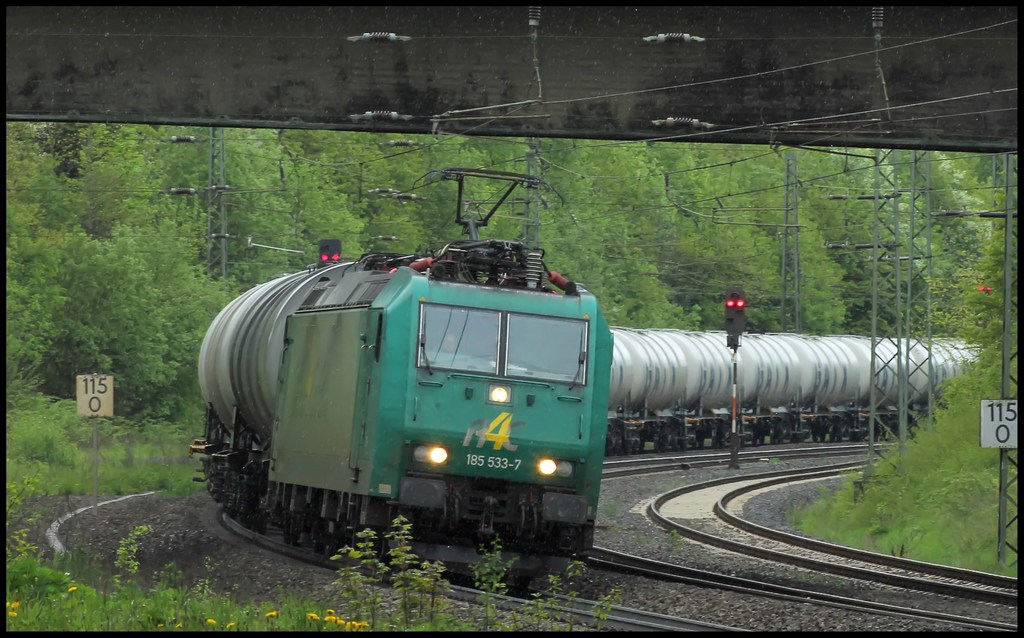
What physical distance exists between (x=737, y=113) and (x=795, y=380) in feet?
100

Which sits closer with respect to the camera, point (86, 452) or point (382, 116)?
point (382, 116)

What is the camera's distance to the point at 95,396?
2206 centimetres

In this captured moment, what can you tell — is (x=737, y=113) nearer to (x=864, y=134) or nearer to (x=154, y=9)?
(x=864, y=134)

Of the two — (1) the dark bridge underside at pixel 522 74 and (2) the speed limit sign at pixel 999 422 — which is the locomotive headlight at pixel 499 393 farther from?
(2) the speed limit sign at pixel 999 422

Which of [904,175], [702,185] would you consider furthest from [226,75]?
[904,175]

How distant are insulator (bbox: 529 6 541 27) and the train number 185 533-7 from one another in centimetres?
536

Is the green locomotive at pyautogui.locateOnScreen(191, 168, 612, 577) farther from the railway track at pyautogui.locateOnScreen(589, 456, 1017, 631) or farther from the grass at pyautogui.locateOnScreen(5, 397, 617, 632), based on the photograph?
the railway track at pyautogui.locateOnScreen(589, 456, 1017, 631)

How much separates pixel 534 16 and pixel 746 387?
29729mm

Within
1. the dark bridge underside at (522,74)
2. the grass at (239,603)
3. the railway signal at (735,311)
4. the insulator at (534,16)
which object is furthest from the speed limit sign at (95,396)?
the railway signal at (735,311)

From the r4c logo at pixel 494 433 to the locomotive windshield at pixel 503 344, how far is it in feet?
1.53

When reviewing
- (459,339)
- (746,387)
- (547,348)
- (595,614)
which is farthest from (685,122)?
(746,387)

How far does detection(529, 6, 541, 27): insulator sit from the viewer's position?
18100 millimetres

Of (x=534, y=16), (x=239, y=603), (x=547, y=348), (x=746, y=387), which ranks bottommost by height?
(x=239, y=603)

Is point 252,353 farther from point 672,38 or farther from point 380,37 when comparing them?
A: point 672,38
